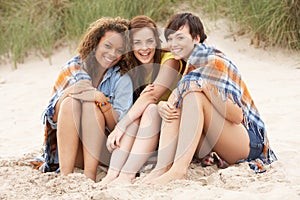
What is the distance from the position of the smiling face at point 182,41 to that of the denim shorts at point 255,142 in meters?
0.54

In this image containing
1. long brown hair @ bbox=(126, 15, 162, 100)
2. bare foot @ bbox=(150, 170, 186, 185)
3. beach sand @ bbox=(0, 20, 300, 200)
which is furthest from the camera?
long brown hair @ bbox=(126, 15, 162, 100)

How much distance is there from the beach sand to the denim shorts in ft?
0.36

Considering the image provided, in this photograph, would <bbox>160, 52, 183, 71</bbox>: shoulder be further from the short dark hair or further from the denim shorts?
the denim shorts

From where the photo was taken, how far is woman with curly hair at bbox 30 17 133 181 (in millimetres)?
3301

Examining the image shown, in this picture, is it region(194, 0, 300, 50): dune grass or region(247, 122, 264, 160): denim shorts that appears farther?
region(194, 0, 300, 50): dune grass

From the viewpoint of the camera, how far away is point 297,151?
12.3 ft

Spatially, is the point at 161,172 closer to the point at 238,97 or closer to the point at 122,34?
the point at 238,97

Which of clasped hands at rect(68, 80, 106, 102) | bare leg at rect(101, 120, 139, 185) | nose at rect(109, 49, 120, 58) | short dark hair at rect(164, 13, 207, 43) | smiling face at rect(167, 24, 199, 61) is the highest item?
short dark hair at rect(164, 13, 207, 43)

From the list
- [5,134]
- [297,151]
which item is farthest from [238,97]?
[5,134]

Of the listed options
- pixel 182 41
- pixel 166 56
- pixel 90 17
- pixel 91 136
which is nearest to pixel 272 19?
pixel 90 17

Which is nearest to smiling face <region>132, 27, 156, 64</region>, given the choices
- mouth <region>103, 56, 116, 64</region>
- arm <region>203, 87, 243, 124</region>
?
mouth <region>103, 56, 116, 64</region>

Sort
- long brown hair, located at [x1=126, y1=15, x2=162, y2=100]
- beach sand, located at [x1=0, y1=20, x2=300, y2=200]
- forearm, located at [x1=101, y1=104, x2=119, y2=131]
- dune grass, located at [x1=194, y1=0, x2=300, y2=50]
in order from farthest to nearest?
dune grass, located at [x1=194, y1=0, x2=300, y2=50], long brown hair, located at [x1=126, y1=15, x2=162, y2=100], forearm, located at [x1=101, y1=104, x2=119, y2=131], beach sand, located at [x1=0, y1=20, x2=300, y2=200]

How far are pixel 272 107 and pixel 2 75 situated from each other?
3192 mm

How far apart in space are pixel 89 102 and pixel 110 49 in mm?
374
